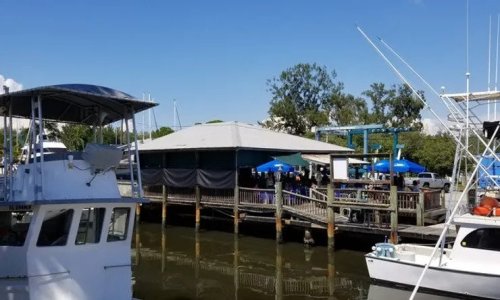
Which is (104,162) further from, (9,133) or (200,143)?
(200,143)

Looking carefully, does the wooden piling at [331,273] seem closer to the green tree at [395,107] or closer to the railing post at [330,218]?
the railing post at [330,218]

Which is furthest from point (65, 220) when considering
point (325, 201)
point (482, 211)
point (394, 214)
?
point (325, 201)

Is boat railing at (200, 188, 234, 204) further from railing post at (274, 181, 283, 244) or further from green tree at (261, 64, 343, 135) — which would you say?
green tree at (261, 64, 343, 135)

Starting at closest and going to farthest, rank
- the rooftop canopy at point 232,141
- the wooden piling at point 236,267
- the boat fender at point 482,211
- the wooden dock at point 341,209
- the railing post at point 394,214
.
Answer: the boat fender at point 482,211 < the wooden piling at point 236,267 < the railing post at point 394,214 < the wooden dock at point 341,209 < the rooftop canopy at point 232,141

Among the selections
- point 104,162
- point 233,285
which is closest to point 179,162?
point 233,285

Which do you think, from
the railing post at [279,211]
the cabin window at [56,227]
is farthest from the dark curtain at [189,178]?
the cabin window at [56,227]

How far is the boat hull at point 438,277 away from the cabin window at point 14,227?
10476 mm

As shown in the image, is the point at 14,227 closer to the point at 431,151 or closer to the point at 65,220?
the point at 65,220

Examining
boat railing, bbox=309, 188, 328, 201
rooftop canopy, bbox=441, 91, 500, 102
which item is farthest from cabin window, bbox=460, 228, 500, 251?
boat railing, bbox=309, 188, 328, 201

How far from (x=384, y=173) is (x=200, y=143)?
1263cm

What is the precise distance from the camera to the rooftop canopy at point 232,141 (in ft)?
92.2

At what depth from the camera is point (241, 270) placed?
20.2 m

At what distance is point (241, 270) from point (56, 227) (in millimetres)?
10124

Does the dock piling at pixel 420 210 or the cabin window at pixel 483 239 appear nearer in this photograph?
the cabin window at pixel 483 239
